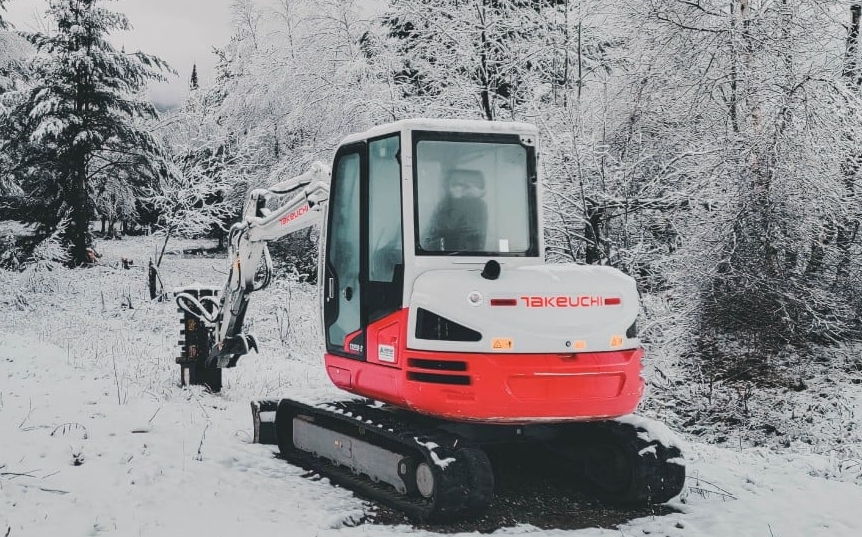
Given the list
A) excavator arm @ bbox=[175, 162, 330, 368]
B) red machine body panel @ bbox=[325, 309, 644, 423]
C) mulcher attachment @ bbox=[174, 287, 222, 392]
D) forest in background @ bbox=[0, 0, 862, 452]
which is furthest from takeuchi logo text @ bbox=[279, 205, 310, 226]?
forest in background @ bbox=[0, 0, 862, 452]

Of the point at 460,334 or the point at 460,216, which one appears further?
the point at 460,216

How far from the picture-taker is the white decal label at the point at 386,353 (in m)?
5.66

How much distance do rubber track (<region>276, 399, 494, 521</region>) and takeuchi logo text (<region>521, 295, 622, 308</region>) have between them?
41.3 inches

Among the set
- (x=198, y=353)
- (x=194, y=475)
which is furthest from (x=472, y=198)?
(x=198, y=353)

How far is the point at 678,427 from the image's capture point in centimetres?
1098

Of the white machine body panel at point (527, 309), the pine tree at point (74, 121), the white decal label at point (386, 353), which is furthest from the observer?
the pine tree at point (74, 121)

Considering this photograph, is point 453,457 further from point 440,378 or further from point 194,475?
point 194,475

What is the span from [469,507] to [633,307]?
178 cm

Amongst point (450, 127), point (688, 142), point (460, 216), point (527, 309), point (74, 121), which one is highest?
point (74, 121)

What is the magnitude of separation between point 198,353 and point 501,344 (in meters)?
4.97

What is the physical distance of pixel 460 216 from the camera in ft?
19.1

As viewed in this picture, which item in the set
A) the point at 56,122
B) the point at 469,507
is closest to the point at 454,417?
the point at 469,507

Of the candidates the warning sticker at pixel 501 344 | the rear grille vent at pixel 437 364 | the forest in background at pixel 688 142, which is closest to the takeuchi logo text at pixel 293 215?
the rear grille vent at pixel 437 364

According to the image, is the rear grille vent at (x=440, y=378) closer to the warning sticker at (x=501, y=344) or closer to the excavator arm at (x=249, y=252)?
the warning sticker at (x=501, y=344)
